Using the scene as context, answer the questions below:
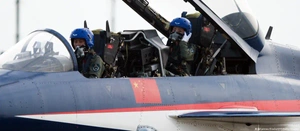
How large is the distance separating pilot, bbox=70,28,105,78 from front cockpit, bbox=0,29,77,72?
0.70 meters

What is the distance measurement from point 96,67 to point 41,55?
104 centimetres

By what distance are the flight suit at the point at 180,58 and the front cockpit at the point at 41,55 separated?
2.49 metres

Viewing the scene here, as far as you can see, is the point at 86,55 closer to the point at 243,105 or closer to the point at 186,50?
the point at 186,50

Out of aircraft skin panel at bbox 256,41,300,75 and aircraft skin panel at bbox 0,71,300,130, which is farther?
aircraft skin panel at bbox 256,41,300,75

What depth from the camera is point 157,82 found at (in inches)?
517

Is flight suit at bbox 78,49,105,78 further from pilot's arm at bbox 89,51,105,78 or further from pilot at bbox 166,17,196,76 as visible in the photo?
pilot at bbox 166,17,196,76

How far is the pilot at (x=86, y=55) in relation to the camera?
13.2 m

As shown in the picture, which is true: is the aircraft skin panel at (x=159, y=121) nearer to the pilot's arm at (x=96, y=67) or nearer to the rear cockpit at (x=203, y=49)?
the pilot's arm at (x=96, y=67)

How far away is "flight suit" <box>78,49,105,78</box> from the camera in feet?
43.3

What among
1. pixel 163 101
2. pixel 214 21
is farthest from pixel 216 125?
pixel 214 21

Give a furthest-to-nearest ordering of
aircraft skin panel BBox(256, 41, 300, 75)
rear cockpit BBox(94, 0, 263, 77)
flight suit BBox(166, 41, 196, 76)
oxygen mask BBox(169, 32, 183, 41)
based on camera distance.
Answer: aircraft skin panel BBox(256, 41, 300, 75)
oxygen mask BBox(169, 32, 183, 41)
flight suit BBox(166, 41, 196, 76)
rear cockpit BBox(94, 0, 263, 77)

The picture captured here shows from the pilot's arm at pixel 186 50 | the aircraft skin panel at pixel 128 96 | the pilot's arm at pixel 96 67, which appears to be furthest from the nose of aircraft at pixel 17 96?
the pilot's arm at pixel 186 50

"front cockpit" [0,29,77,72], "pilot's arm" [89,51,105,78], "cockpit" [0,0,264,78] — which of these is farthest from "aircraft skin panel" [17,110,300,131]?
"cockpit" [0,0,264,78]

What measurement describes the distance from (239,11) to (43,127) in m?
4.84
